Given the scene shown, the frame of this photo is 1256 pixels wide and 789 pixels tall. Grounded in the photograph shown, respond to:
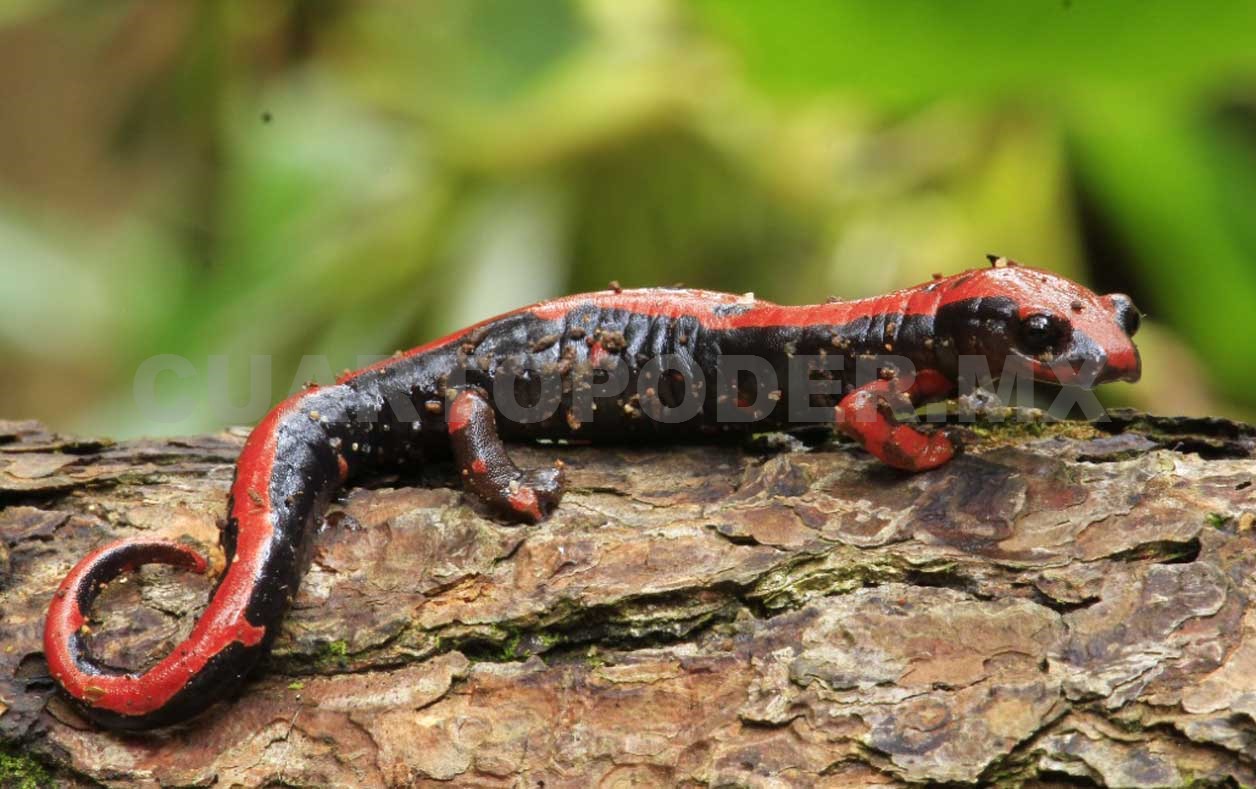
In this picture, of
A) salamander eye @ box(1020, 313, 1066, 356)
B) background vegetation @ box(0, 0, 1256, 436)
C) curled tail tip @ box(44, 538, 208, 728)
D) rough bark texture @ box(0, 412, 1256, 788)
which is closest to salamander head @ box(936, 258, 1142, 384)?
salamander eye @ box(1020, 313, 1066, 356)

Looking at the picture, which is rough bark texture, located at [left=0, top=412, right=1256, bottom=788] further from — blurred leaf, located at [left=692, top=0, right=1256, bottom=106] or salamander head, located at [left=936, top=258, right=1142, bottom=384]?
blurred leaf, located at [left=692, top=0, right=1256, bottom=106]

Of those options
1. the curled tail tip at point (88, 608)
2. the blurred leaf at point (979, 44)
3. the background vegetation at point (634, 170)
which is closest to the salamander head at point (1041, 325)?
the blurred leaf at point (979, 44)

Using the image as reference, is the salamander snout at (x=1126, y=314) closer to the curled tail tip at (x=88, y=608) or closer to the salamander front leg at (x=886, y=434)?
the salamander front leg at (x=886, y=434)

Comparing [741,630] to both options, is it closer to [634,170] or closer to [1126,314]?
[1126,314]

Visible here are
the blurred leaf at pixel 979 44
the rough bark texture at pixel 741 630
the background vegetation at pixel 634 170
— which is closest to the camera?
the rough bark texture at pixel 741 630

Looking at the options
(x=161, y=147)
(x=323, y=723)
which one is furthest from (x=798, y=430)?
(x=161, y=147)

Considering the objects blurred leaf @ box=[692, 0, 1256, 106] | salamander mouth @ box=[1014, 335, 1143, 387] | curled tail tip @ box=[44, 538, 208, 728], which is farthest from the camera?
blurred leaf @ box=[692, 0, 1256, 106]

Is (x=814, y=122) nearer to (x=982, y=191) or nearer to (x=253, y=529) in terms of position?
(x=982, y=191)

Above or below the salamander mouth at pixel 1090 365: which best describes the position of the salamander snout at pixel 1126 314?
above
